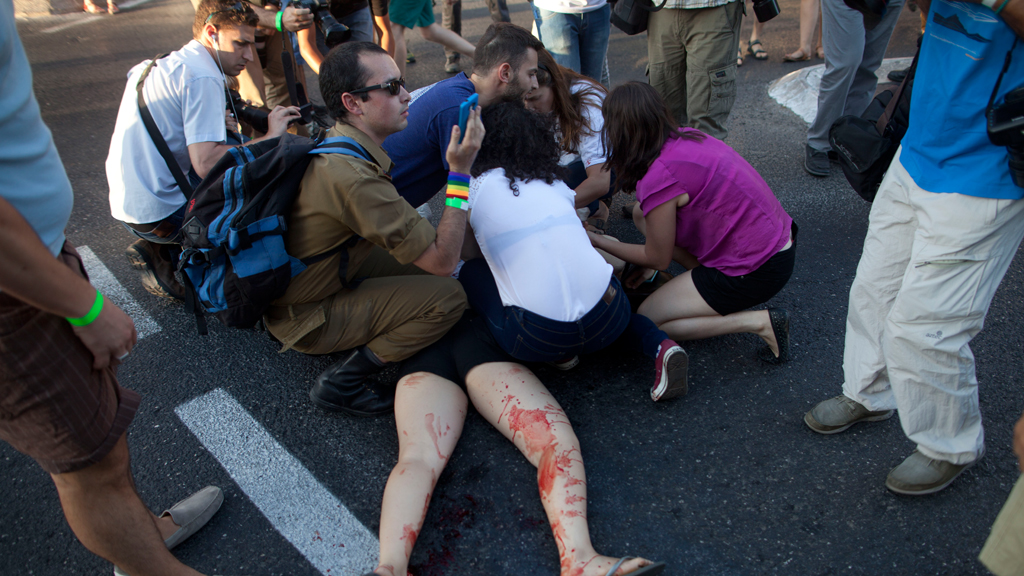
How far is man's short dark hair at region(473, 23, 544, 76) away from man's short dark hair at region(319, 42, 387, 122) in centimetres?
61

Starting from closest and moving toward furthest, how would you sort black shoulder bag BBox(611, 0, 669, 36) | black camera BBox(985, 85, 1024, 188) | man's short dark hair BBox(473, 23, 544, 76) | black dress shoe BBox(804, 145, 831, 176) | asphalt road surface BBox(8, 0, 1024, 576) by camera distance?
black camera BBox(985, 85, 1024, 188) → asphalt road surface BBox(8, 0, 1024, 576) → man's short dark hair BBox(473, 23, 544, 76) → black shoulder bag BBox(611, 0, 669, 36) → black dress shoe BBox(804, 145, 831, 176)

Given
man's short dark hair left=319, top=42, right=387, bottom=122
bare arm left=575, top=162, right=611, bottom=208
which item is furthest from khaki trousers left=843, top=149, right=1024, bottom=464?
man's short dark hair left=319, top=42, right=387, bottom=122

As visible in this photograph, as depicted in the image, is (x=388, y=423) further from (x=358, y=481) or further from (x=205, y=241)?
(x=205, y=241)

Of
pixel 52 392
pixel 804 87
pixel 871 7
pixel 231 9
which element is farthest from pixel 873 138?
pixel 804 87

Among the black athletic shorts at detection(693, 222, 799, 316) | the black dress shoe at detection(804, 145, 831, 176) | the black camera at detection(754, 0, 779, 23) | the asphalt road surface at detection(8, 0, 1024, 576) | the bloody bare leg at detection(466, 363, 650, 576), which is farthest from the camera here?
the black dress shoe at detection(804, 145, 831, 176)

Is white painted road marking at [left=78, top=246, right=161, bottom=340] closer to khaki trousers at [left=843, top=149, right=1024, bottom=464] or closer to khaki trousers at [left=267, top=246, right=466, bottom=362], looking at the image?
khaki trousers at [left=267, top=246, right=466, bottom=362]

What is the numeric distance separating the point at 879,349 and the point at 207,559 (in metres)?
2.25

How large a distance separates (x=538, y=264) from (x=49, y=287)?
1.39m

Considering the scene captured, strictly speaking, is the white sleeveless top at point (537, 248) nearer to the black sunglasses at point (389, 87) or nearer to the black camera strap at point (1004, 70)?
the black sunglasses at point (389, 87)

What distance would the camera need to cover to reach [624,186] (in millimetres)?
2561

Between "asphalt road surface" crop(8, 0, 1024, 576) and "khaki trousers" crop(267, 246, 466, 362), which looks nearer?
"asphalt road surface" crop(8, 0, 1024, 576)

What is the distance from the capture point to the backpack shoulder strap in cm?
217

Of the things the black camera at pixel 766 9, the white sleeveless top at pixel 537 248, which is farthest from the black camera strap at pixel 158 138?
the black camera at pixel 766 9

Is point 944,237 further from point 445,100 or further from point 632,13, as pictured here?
point 632,13
